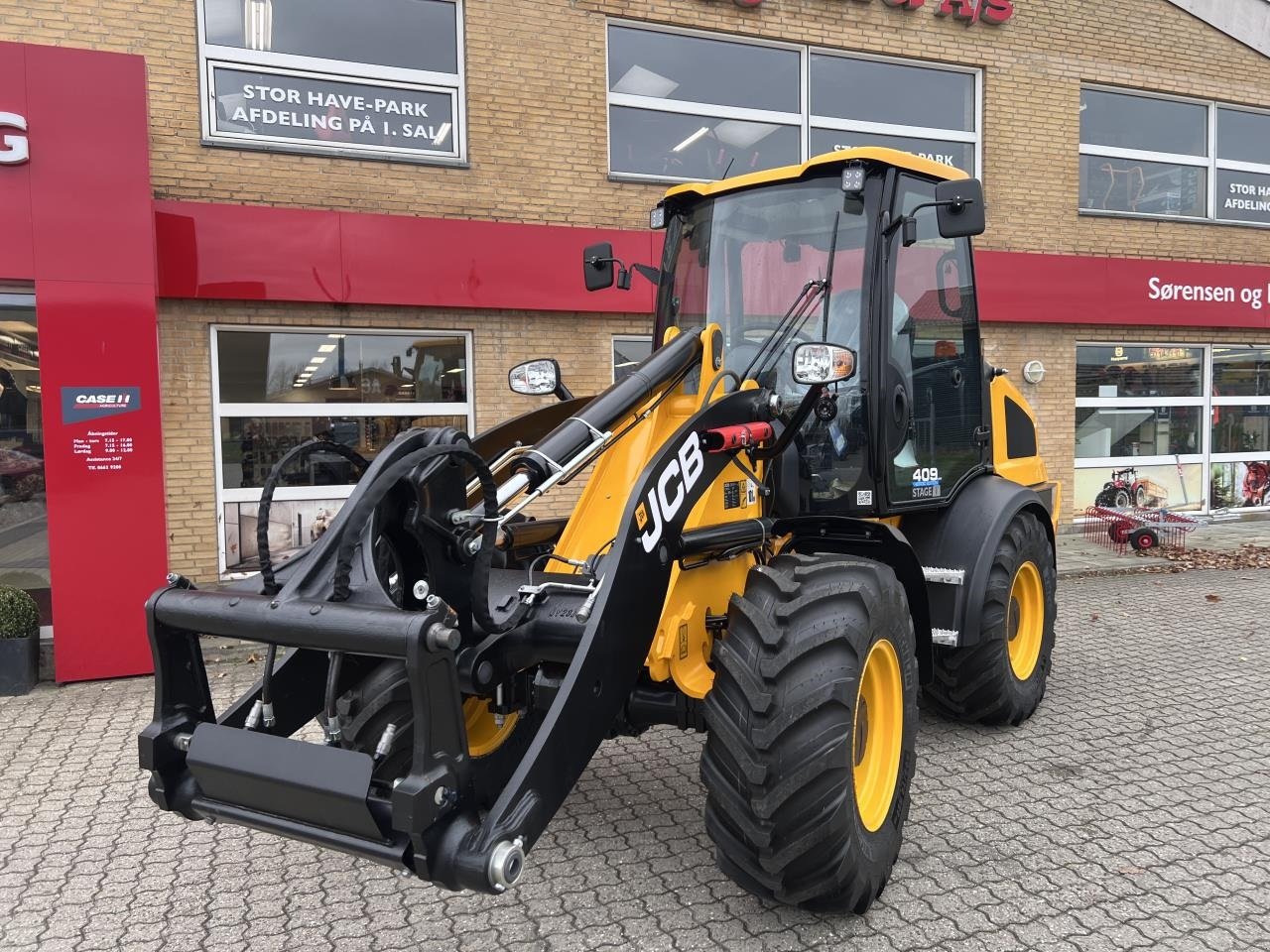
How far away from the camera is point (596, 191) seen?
29.4 ft

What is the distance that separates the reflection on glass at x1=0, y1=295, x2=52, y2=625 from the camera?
22.6 feet

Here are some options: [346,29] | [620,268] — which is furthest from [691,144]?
[620,268]

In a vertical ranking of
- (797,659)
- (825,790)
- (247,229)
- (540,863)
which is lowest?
(540,863)

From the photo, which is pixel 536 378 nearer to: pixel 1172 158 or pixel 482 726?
pixel 482 726

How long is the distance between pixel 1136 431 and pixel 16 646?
12211 mm

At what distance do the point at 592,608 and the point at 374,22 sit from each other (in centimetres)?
737

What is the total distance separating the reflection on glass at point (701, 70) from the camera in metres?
9.20

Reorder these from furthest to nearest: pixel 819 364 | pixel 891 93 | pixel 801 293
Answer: pixel 891 93, pixel 801 293, pixel 819 364

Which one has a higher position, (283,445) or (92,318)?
(92,318)

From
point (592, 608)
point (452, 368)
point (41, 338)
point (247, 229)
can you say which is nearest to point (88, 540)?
point (41, 338)

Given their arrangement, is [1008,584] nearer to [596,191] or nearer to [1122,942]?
[1122,942]

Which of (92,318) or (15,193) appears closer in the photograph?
(15,193)

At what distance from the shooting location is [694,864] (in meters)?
3.61

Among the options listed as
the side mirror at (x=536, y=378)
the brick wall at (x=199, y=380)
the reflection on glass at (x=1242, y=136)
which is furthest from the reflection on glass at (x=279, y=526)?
the reflection on glass at (x=1242, y=136)
